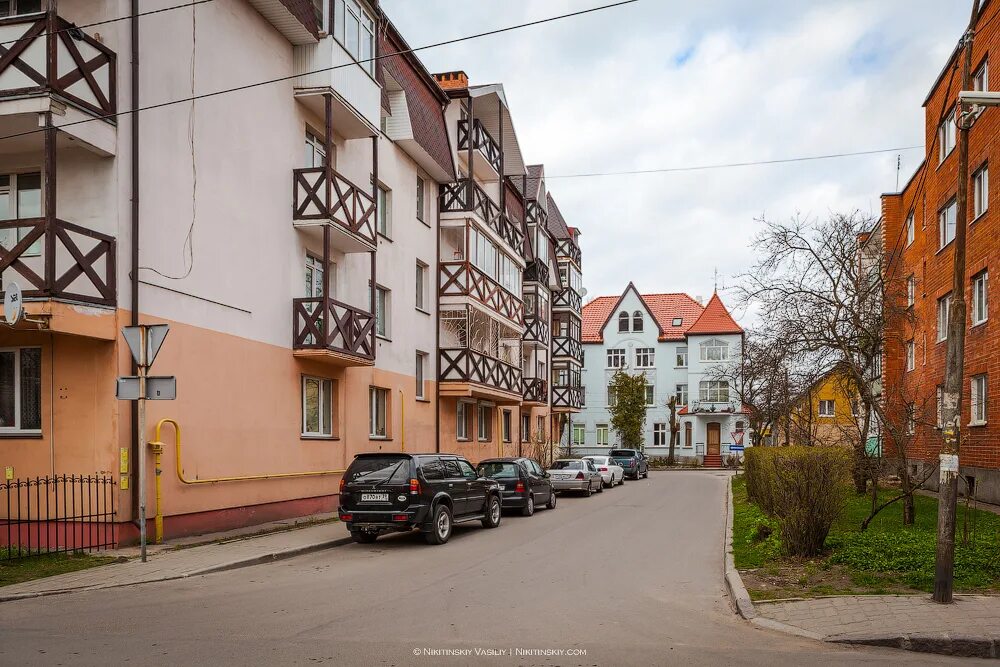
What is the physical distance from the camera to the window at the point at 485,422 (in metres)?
33.1

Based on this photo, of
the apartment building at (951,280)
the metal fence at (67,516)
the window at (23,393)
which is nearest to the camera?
the metal fence at (67,516)

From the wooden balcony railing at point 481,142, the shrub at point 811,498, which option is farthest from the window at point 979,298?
the wooden balcony railing at point 481,142

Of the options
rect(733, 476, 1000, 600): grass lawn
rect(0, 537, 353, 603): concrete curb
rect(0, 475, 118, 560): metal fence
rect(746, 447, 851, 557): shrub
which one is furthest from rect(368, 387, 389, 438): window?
rect(746, 447, 851, 557): shrub

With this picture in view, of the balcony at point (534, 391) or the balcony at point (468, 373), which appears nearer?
the balcony at point (468, 373)

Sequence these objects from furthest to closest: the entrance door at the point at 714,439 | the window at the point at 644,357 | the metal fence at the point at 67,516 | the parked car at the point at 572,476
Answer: the window at the point at 644,357 → the entrance door at the point at 714,439 → the parked car at the point at 572,476 → the metal fence at the point at 67,516

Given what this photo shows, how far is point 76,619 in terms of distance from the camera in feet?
27.9

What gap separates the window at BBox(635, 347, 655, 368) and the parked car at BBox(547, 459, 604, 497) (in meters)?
34.0

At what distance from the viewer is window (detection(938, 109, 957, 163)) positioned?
81.4ft

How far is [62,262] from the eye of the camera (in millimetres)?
13195

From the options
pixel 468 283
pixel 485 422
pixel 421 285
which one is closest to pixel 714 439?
pixel 485 422

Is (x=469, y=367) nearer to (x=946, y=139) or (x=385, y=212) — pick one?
(x=385, y=212)

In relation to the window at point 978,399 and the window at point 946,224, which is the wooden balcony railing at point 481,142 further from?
the window at point 978,399

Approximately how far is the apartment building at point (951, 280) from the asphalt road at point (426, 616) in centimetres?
638

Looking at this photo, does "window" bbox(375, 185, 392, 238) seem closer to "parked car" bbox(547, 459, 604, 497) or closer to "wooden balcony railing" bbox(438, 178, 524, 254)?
"wooden balcony railing" bbox(438, 178, 524, 254)
